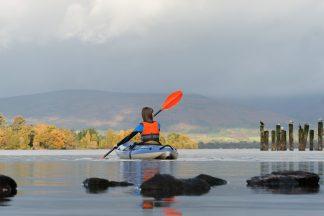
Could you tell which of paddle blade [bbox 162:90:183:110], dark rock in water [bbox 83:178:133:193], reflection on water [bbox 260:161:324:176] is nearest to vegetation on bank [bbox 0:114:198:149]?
paddle blade [bbox 162:90:183:110]

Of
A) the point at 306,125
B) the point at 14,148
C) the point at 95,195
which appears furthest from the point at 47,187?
the point at 14,148

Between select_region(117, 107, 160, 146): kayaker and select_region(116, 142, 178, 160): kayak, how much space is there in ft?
3.10

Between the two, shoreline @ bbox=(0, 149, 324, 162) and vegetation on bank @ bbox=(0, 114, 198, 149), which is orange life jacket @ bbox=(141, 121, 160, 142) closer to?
shoreline @ bbox=(0, 149, 324, 162)

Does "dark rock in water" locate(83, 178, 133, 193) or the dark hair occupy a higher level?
the dark hair

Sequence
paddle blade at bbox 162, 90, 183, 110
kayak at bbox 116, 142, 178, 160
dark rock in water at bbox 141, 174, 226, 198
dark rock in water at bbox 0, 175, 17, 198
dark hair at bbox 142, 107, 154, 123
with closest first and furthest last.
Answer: dark rock in water at bbox 141, 174, 226, 198, dark rock in water at bbox 0, 175, 17, 198, kayak at bbox 116, 142, 178, 160, dark hair at bbox 142, 107, 154, 123, paddle blade at bbox 162, 90, 183, 110

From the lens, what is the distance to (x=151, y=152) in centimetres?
6900

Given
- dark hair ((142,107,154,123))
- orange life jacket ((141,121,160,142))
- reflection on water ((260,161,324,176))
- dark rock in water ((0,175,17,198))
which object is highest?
dark hair ((142,107,154,123))

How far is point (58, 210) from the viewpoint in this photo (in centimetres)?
2016

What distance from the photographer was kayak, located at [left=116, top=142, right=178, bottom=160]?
222 feet

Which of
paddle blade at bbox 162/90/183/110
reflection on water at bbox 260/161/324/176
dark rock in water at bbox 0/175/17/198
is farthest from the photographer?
paddle blade at bbox 162/90/183/110

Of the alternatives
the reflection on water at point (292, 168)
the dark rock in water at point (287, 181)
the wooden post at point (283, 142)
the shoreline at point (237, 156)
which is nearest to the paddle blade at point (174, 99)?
the shoreline at point (237, 156)

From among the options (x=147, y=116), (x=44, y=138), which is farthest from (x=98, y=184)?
(x=44, y=138)

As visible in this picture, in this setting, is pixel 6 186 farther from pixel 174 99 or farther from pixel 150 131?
pixel 174 99

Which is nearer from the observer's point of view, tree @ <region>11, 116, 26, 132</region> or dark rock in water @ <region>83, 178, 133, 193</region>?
dark rock in water @ <region>83, 178, 133, 193</region>
